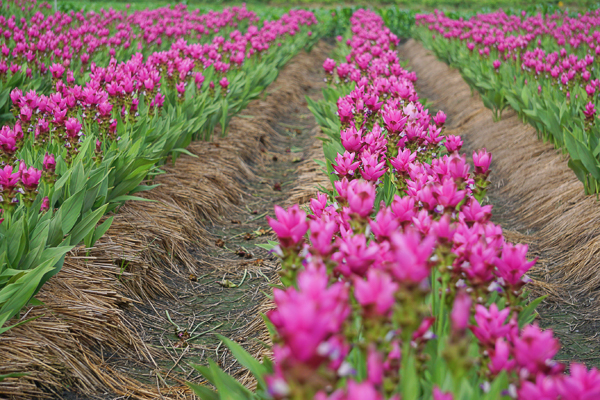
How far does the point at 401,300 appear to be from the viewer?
3.63 feet

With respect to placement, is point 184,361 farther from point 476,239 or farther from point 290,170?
point 290,170

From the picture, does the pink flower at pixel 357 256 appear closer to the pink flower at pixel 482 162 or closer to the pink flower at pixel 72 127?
the pink flower at pixel 482 162

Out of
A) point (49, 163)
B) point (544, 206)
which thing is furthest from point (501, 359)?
point (544, 206)

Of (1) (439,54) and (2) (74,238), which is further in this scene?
(1) (439,54)

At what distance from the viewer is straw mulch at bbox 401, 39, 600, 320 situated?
3.54 metres

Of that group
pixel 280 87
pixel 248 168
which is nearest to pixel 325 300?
pixel 248 168

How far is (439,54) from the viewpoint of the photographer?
1145 centimetres

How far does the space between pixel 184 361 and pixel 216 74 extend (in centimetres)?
466

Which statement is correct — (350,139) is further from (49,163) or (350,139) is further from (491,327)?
(49,163)

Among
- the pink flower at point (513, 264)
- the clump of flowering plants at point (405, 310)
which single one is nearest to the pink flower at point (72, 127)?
the clump of flowering plants at point (405, 310)

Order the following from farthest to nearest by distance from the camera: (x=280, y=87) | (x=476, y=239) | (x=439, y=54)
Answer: (x=439, y=54)
(x=280, y=87)
(x=476, y=239)

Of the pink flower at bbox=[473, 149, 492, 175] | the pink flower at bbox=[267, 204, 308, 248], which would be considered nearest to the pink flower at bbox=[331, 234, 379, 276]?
the pink flower at bbox=[267, 204, 308, 248]

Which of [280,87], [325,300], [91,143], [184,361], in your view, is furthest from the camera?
[280,87]

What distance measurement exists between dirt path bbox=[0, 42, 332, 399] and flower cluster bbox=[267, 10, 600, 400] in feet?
4.09
